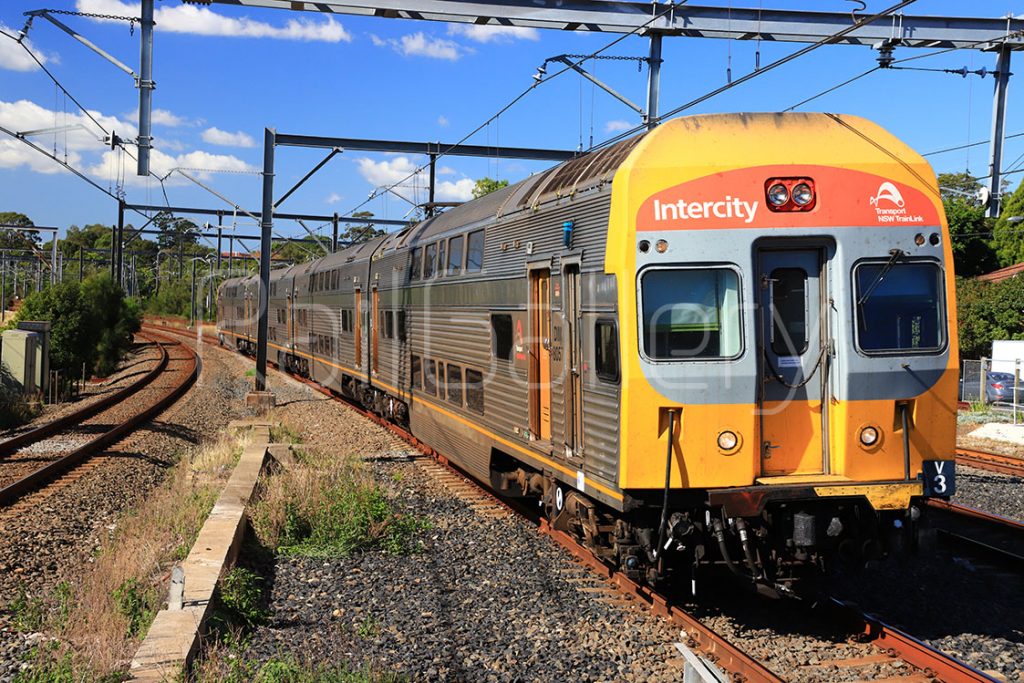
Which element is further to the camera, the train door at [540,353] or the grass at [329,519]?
the grass at [329,519]

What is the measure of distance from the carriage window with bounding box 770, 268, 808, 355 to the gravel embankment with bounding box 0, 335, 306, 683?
19.3ft

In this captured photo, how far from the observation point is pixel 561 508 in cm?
890

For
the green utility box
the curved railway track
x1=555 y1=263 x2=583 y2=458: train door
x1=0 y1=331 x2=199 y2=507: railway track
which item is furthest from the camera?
the green utility box

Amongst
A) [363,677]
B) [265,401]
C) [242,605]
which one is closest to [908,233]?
[363,677]

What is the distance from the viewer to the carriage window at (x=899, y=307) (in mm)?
7191

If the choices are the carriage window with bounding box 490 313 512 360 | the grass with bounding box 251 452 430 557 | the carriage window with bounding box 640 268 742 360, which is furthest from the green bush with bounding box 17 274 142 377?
the carriage window with bounding box 640 268 742 360

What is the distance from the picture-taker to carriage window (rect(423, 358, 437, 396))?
13.8m

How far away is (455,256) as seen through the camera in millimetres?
12508

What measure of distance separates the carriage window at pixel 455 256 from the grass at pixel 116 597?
404cm

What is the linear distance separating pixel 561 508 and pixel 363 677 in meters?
→ 3.28

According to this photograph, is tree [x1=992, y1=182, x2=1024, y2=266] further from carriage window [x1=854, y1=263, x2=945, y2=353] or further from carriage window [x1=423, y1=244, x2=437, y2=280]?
carriage window [x1=854, y1=263, x2=945, y2=353]

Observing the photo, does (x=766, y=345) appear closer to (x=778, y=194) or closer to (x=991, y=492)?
(x=778, y=194)

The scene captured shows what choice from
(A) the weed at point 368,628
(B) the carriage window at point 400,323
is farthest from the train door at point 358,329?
(A) the weed at point 368,628

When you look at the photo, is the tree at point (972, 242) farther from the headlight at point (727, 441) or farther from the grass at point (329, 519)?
the headlight at point (727, 441)
